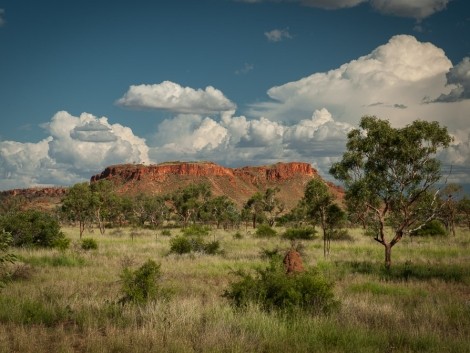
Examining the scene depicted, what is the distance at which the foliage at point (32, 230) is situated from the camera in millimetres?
28922

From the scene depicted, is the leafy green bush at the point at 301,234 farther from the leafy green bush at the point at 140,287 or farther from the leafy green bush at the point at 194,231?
the leafy green bush at the point at 140,287

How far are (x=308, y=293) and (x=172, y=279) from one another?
7835 millimetres

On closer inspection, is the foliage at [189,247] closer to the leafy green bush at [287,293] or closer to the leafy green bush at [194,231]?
the leafy green bush at [194,231]

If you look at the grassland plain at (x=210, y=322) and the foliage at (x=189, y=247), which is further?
the foliage at (x=189, y=247)

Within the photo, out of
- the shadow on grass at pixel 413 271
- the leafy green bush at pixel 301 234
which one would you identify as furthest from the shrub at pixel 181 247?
the leafy green bush at pixel 301 234

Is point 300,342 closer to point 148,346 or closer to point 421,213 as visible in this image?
point 148,346

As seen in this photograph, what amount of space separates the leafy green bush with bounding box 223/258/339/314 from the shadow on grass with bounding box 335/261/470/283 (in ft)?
27.8

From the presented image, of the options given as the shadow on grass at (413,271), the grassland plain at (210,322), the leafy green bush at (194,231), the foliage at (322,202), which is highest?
the foliage at (322,202)

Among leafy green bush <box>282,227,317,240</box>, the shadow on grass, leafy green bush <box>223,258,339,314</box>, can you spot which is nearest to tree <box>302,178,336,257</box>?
the shadow on grass

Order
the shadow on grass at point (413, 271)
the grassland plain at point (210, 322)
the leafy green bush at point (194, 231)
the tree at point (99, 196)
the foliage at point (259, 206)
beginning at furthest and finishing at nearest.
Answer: the foliage at point (259, 206)
the tree at point (99, 196)
the leafy green bush at point (194, 231)
the shadow on grass at point (413, 271)
the grassland plain at point (210, 322)

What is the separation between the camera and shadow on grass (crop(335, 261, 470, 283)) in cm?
1838

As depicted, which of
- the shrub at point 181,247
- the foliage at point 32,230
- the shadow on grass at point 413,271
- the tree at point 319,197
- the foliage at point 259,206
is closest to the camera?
the shadow on grass at point 413,271

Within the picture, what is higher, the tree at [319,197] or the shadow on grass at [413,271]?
the tree at [319,197]

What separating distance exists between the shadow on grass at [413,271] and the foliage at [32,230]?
19689 millimetres
